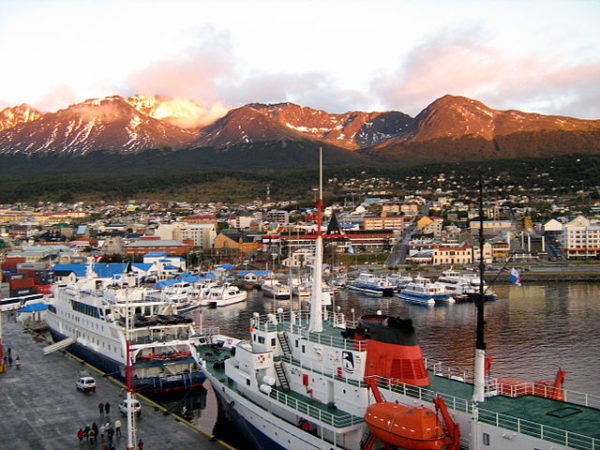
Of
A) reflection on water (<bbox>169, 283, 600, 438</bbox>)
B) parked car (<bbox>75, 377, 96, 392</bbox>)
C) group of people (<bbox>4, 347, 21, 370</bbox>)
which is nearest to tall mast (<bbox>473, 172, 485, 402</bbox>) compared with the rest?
reflection on water (<bbox>169, 283, 600, 438</bbox>)

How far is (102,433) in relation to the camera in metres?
19.8

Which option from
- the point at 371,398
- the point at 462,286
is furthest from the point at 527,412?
the point at 462,286

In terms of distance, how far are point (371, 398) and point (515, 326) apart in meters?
28.8

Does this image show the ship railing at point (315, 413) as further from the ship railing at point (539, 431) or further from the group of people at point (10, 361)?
the group of people at point (10, 361)

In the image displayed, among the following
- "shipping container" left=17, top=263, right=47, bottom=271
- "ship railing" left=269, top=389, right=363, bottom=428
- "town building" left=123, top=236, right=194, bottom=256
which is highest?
Result: "town building" left=123, top=236, right=194, bottom=256

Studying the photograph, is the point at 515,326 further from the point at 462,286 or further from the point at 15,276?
the point at 15,276

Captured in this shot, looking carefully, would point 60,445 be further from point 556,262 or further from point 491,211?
point 491,211

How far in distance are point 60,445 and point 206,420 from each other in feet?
23.2

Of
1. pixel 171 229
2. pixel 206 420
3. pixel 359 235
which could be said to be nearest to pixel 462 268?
pixel 359 235

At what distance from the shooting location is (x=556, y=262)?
77.6m

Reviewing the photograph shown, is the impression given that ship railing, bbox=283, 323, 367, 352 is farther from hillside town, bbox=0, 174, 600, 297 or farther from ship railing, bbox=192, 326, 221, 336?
hillside town, bbox=0, 174, 600, 297

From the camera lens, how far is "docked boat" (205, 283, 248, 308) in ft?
188

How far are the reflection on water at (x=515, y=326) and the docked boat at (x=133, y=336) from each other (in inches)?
105

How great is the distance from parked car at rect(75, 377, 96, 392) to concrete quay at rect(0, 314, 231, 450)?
0.25 m
